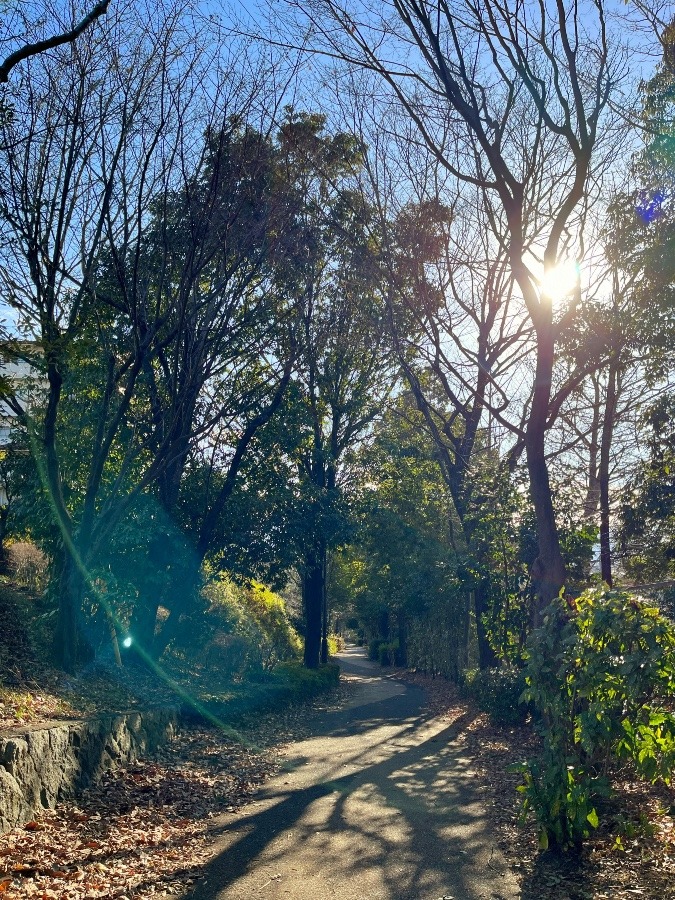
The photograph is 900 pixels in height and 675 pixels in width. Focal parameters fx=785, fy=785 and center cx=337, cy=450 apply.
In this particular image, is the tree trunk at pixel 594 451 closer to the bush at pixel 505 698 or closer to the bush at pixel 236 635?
the bush at pixel 505 698

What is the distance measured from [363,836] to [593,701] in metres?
2.70

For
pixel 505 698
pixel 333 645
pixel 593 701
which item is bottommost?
pixel 505 698

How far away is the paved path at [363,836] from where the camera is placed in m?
5.58

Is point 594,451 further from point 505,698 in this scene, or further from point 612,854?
point 612,854

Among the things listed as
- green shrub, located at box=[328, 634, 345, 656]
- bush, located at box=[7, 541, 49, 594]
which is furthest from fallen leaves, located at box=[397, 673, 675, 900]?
green shrub, located at box=[328, 634, 345, 656]

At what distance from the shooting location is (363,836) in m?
6.93

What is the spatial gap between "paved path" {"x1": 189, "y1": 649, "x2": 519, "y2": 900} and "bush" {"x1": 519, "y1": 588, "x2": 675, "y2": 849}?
710 millimetres

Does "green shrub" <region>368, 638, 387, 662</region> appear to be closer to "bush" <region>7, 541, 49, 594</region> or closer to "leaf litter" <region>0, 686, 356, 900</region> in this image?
"bush" <region>7, 541, 49, 594</region>

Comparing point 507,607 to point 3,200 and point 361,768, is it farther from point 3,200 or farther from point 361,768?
point 3,200

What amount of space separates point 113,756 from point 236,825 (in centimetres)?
228

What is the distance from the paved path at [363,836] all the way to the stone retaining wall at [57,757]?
1551 millimetres

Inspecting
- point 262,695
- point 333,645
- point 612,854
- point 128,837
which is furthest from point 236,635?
point 333,645

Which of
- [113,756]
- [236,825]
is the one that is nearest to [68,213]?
[113,756]

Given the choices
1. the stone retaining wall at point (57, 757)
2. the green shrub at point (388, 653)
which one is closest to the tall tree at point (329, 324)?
the stone retaining wall at point (57, 757)
